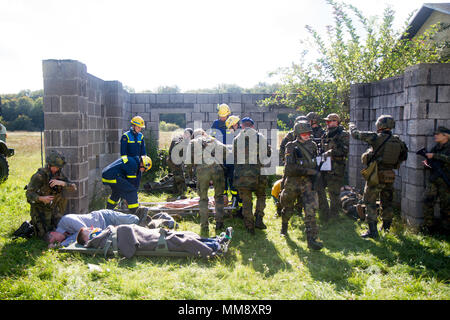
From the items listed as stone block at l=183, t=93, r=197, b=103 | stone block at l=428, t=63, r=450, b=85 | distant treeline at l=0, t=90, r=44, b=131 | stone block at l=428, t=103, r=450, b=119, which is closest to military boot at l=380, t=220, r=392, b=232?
stone block at l=428, t=103, r=450, b=119

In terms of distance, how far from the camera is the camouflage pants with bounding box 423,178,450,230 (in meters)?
5.77

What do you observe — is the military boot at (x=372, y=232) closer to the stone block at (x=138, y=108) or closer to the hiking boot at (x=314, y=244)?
the hiking boot at (x=314, y=244)

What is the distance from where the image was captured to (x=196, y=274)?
446cm

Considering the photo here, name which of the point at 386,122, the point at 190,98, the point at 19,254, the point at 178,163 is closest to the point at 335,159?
the point at 386,122

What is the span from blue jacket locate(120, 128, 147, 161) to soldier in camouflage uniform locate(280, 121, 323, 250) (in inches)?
125

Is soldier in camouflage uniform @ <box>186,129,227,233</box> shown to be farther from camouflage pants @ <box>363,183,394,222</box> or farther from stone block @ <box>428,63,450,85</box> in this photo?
stone block @ <box>428,63,450,85</box>

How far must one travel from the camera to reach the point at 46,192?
18.9 feet

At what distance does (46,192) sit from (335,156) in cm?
525

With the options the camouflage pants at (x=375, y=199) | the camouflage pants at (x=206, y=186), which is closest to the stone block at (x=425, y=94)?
the camouflage pants at (x=375, y=199)

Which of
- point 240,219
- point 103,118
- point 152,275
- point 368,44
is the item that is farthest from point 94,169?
point 368,44

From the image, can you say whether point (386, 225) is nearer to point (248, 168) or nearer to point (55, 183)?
point (248, 168)
